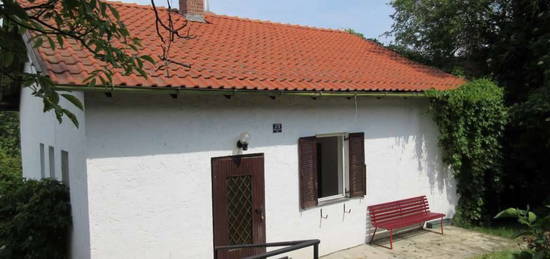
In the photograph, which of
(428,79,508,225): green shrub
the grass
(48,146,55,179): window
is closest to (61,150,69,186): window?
(48,146,55,179): window

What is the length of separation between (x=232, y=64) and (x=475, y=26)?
778cm

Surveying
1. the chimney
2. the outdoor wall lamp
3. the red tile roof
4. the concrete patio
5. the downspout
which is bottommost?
the concrete patio

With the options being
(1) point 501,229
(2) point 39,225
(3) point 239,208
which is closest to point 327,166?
(1) point 501,229

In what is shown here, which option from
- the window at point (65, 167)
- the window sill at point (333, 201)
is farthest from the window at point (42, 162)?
the window sill at point (333, 201)

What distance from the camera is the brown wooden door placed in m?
6.55

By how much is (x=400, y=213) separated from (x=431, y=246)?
906 millimetres

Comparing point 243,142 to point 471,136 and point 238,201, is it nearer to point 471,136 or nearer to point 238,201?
point 238,201

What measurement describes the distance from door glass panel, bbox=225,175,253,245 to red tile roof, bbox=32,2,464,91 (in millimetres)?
1548

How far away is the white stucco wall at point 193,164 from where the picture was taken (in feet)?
18.4

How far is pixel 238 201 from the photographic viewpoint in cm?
681

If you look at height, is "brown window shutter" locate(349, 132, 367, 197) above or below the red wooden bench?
above

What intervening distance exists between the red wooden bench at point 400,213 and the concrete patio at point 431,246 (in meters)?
0.31

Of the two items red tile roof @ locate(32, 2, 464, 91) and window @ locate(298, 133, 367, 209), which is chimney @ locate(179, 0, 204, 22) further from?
window @ locate(298, 133, 367, 209)

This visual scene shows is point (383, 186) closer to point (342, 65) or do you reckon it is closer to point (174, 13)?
point (342, 65)
